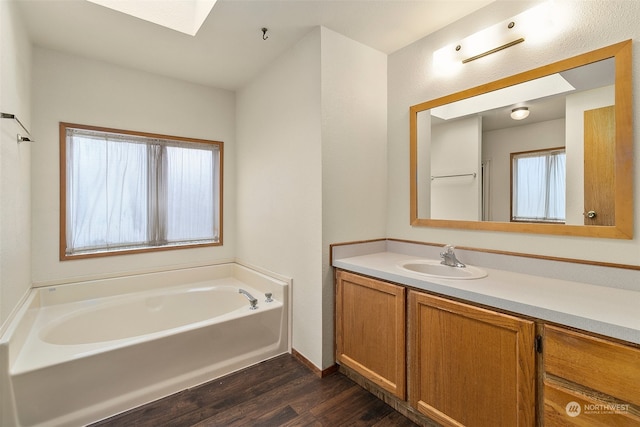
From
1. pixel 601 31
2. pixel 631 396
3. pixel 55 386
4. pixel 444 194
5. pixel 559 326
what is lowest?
pixel 55 386

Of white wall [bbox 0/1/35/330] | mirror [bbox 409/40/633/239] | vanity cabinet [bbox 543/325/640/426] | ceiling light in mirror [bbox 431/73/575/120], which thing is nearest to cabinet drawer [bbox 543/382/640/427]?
vanity cabinet [bbox 543/325/640/426]

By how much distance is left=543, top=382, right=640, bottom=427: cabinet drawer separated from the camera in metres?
0.98

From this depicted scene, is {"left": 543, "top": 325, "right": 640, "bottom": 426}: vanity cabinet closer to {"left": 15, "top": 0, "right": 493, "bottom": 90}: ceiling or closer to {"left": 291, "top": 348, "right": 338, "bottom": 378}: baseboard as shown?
{"left": 291, "top": 348, "right": 338, "bottom": 378}: baseboard

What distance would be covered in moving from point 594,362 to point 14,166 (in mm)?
3077

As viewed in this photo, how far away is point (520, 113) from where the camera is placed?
1742mm

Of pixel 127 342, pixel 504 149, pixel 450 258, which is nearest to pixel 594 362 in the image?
pixel 450 258

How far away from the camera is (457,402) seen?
4.68 ft

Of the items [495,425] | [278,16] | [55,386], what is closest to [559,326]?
[495,425]

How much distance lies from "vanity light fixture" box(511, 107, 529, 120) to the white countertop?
3.08 ft

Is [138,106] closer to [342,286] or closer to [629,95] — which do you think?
[342,286]

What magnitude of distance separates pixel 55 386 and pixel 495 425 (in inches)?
89.5

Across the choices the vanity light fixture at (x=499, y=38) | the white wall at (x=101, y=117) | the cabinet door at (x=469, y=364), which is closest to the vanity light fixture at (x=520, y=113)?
the vanity light fixture at (x=499, y=38)

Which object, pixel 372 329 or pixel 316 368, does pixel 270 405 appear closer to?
pixel 316 368

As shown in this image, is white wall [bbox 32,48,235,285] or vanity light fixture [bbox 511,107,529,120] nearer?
vanity light fixture [bbox 511,107,529,120]
